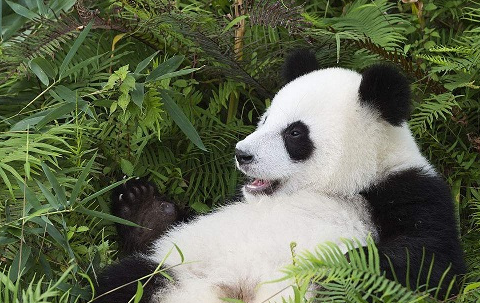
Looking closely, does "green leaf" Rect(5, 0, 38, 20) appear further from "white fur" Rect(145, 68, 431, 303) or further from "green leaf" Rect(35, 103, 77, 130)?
"white fur" Rect(145, 68, 431, 303)

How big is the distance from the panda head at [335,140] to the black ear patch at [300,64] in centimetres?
28

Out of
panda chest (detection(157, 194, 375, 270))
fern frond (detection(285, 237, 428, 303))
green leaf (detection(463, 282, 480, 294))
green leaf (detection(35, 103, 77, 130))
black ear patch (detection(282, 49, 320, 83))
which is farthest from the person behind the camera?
black ear patch (detection(282, 49, 320, 83))

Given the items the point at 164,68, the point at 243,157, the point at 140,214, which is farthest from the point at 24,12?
the point at 243,157

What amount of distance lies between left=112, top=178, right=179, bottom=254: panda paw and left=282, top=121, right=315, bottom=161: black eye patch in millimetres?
816

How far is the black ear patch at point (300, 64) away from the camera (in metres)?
4.39

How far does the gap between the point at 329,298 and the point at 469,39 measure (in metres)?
2.58

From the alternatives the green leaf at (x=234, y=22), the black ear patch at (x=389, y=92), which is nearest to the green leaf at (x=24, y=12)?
the green leaf at (x=234, y=22)

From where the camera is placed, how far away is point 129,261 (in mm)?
3756

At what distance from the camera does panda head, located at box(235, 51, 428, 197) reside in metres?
3.95

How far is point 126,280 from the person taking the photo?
3648 millimetres

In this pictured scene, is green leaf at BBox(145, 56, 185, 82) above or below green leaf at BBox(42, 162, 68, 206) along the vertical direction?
above

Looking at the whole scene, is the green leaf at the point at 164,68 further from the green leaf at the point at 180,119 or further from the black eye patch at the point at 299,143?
the black eye patch at the point at 299,143

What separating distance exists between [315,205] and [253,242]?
34 centimetres

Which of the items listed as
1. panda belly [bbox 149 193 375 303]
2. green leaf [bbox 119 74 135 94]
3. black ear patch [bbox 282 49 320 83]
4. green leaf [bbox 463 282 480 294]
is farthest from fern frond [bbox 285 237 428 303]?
green leaf [bbox 119 74 135 94]
